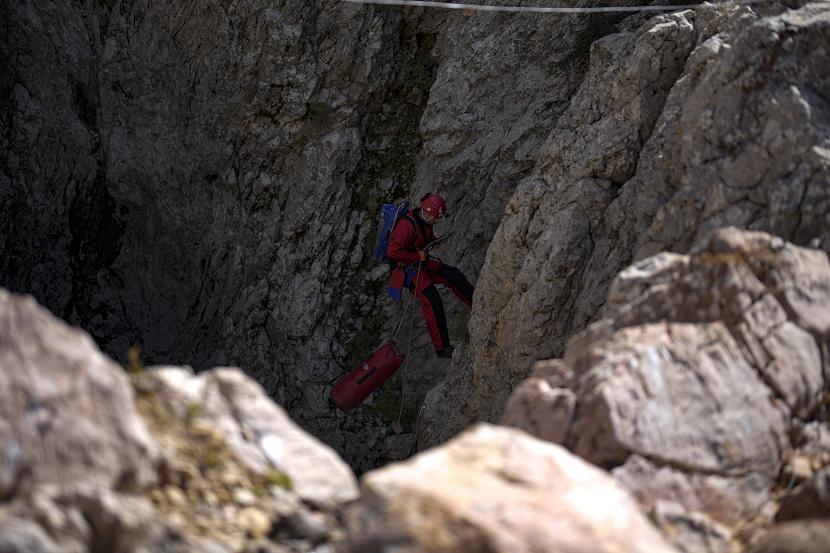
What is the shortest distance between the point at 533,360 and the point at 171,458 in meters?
6.57

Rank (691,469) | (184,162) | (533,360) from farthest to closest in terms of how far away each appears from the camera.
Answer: (184,162) < (533,360) < (691,469)

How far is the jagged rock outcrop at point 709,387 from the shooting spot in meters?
6.13

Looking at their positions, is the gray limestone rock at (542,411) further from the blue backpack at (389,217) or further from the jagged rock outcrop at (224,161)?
the jagged rock outcrop at (224,161)

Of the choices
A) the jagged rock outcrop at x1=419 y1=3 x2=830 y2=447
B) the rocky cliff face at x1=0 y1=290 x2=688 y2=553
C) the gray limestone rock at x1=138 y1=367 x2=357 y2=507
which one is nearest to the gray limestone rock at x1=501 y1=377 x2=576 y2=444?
the rocky cliff face at x1=0 y1=290 x2=688 y2=553

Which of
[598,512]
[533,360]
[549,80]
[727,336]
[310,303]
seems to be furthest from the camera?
[310,303]

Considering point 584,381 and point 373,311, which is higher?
point 584,381

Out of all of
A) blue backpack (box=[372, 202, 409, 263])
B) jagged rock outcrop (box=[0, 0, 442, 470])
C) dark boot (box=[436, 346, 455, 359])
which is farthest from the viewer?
jagged rock outcrop (box=[0, 0, 442, 470])

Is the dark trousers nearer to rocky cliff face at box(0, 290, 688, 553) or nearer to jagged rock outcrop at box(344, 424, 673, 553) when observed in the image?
rocky cliff face at box(0, 290, 688, 553)

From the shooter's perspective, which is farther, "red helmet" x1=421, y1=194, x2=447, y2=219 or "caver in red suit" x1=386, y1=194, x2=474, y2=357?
"caver in red suit" x1=386, y1=194, x2=474, y2=357

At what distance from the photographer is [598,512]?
5133 mm

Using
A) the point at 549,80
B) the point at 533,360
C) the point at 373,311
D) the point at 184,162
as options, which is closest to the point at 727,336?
the point at 533,360

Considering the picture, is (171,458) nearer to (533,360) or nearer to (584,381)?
(584,381)

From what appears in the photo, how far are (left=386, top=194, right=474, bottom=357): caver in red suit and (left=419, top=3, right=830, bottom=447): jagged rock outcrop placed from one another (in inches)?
34.0

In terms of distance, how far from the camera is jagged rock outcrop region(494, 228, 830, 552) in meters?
6.13
